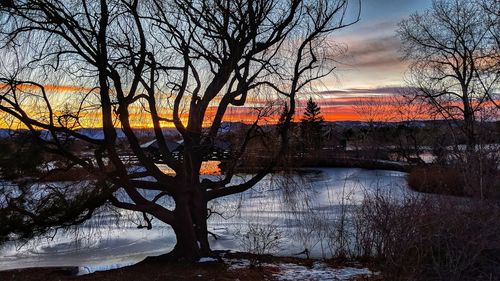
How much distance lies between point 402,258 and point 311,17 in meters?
5.67

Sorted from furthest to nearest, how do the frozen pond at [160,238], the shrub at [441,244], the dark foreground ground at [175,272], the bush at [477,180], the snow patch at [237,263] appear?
the frozen pond at [160,238] → the bush at [477,180] → the snow patch at [237,263] → the dark foreground ground at [175,272] → the shrub at [441,244]

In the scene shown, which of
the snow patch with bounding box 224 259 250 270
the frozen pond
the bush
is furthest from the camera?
the frozen pond

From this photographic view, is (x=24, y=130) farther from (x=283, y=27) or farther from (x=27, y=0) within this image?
(x=283, y=27)

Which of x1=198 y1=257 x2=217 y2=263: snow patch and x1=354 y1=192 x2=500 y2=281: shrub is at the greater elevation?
x1=354 y1=192 x2=500 y2=281: shrub

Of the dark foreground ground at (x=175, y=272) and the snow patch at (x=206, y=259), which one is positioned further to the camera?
the snow patch at (x=206, y=259)

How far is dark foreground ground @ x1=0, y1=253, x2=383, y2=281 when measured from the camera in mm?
8790

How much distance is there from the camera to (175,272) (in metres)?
9.12

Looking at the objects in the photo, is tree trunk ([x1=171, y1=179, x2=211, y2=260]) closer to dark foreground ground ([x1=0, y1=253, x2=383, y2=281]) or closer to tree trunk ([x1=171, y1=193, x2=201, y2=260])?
tree trunk ([x1=171, y1=193, x2=201, y2=260])

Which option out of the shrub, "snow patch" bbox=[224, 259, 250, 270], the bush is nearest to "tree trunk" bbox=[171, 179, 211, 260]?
"snow patch" bbox=[224, 259, 250, 270]

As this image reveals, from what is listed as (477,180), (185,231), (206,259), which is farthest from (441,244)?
(477,180)

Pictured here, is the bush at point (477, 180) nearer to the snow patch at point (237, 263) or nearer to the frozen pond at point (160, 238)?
the frozen pond at point (160, 238)

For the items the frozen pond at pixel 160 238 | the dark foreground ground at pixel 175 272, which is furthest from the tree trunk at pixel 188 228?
the frozen pond at pixel 160 238

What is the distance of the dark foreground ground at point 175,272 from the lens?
8790 mm

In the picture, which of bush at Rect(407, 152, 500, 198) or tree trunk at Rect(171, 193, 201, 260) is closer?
tree trunk at Rect(171, 193, 201, 260)
